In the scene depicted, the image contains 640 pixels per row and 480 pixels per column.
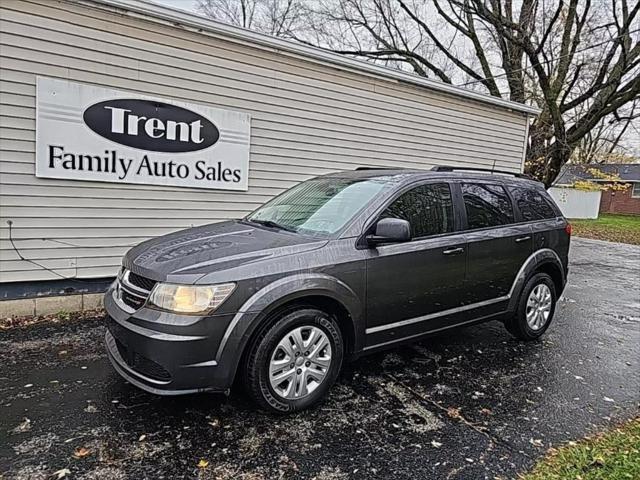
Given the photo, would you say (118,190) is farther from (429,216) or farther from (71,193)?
(429,216)

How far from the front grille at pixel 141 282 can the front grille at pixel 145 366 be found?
400 mm

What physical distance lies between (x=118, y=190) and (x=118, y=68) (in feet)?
4.56

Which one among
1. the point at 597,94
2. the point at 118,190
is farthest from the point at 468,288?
the point at 597,94

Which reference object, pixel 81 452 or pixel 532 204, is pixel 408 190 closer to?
pixel 532 204

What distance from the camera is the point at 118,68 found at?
507 centimetres

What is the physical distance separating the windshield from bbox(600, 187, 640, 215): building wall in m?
37.8

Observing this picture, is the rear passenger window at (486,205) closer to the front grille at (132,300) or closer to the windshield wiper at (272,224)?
the windshield wiper at (272,224)

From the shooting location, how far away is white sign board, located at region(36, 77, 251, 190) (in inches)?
187

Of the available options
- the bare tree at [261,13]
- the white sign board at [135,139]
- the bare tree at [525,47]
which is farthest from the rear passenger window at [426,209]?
the bare tree at [261,13]

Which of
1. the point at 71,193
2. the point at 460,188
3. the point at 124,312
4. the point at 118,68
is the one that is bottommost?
the point at 124,312

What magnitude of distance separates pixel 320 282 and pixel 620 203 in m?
40.5

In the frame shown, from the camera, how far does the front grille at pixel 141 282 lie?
2857mm

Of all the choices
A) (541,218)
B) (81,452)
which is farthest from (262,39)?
(81,452)

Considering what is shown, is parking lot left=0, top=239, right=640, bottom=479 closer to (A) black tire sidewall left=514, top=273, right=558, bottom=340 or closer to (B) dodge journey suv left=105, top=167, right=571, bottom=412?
(A) black tire sidewall left=514, top=273, right=558, bottom=340
